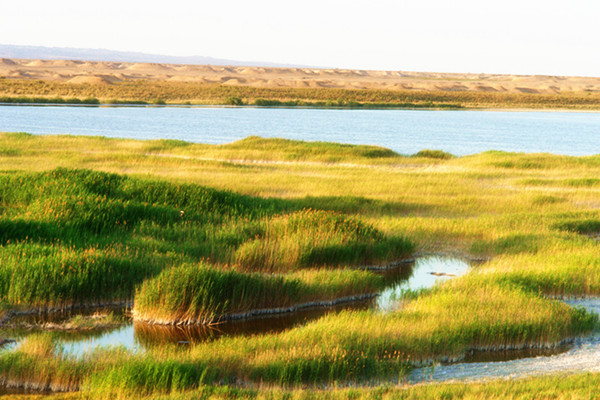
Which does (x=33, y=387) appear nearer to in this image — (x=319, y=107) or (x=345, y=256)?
(x=345, y=256)

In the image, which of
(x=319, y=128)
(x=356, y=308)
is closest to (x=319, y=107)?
(x=319, y=128)

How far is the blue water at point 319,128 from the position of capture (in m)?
52.4

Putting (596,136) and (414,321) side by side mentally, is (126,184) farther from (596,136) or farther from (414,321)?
(596,136)

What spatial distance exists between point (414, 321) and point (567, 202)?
14.7 meters

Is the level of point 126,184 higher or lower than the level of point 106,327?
higher

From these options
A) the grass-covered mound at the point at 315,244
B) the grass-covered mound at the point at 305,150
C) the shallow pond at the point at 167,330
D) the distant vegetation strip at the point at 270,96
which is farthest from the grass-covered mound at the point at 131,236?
the distant vegetation strip at the point at 270,96

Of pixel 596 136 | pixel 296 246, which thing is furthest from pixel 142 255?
pixel 596 136

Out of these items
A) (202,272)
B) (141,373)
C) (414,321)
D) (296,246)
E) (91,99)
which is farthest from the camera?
(91,99)

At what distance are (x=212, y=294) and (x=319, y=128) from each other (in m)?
55.1

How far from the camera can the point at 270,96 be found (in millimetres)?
114188

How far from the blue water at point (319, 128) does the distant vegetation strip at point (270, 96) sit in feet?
54.6

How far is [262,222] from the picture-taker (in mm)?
16156

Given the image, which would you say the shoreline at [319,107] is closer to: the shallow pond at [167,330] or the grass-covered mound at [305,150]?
the grass-covered mound at [305,150]

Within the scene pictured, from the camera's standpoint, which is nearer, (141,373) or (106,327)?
(141,373)
